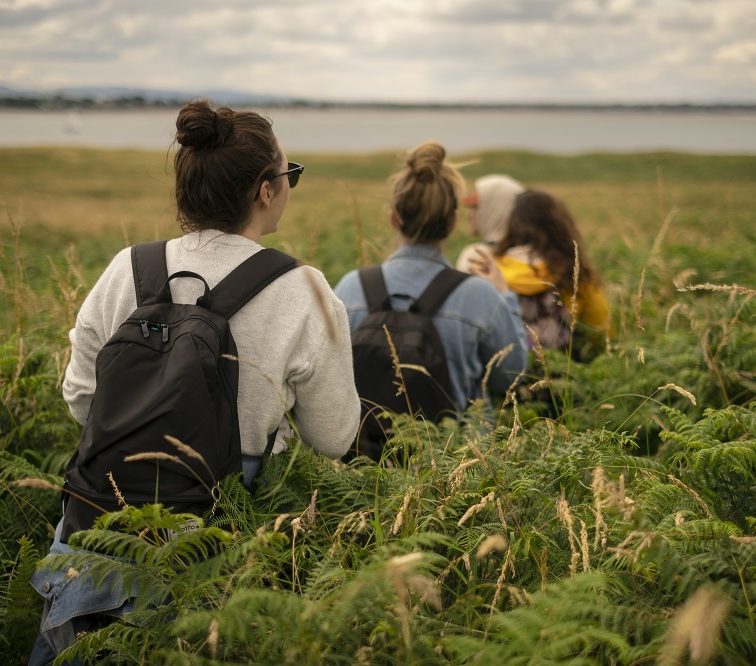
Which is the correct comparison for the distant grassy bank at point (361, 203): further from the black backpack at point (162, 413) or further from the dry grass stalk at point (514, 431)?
the dry grass stalk at point (514, 431)

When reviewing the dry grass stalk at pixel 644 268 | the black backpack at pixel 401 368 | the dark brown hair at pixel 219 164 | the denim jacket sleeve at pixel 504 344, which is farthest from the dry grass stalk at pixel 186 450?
the denim jacket sleeve at pixel 504 344

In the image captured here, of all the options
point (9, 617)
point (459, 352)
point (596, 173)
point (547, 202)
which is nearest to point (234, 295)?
point (9, 617)

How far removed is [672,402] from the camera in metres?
4.53

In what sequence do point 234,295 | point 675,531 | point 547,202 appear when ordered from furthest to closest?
point 547,202 < point 234,295 < point 675,531

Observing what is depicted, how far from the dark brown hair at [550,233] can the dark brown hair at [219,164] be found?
3408 mm

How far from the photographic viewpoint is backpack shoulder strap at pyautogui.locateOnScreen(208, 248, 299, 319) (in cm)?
269

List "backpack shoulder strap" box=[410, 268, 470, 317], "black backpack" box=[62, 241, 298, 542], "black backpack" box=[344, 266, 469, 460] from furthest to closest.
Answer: "backpack shoulder strap" box=[410, 268, 470, 317], "black backpack" box=[344, 266, 469, 460], "black backpack" box=[62, 241, 298, 542]

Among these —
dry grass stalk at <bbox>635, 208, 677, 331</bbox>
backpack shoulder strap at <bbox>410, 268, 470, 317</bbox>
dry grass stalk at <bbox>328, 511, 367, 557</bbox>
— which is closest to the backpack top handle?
dry grass stalk at <bbox>328, 511, 367, 557</bbox>

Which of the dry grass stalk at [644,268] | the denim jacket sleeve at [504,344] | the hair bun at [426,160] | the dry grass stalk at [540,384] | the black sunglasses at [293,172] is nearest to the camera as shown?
the black sunglasses at [293,172]

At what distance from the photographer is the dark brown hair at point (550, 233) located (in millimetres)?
5836

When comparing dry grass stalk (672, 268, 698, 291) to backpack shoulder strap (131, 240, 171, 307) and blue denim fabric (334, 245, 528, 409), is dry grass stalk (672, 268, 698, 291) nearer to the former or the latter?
blue denim fabric (334, 245, 528, 409)

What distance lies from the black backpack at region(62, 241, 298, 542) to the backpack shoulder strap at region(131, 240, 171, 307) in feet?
0.17

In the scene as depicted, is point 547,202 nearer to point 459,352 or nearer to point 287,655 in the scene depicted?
point 459,352

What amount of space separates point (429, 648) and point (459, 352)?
8.22 ft
